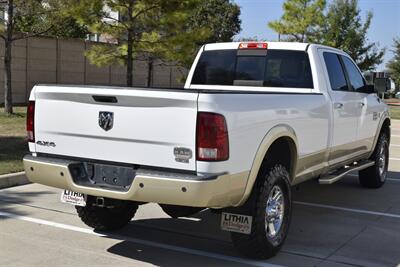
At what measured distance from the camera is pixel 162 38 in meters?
14.9

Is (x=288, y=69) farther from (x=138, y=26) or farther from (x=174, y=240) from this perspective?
(x=138, y=26)

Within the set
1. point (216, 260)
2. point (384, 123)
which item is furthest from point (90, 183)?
point (384, 123)

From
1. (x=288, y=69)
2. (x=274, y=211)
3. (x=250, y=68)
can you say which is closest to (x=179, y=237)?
(x=274, y=211)

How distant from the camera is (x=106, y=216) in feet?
19.3

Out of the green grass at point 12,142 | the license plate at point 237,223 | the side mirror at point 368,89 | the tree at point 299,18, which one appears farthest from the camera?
the tree at point 299,18

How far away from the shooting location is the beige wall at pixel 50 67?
66.6 feet

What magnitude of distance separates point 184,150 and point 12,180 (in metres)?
4.62

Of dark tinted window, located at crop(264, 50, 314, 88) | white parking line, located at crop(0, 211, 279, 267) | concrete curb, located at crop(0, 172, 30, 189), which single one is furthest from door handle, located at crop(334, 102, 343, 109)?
concrete curb, located at crop(0, 172, 30, 189)

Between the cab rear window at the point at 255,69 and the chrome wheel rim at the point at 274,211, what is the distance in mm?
1799

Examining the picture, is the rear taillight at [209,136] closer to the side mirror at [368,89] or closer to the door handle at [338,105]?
the door handle at [338,105]

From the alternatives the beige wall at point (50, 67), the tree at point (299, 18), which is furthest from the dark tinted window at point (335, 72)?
the tree at point (299, 18)

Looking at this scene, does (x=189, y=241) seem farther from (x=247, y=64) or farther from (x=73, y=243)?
(x=247, y=64)

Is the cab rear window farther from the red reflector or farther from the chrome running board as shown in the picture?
the chrome running board

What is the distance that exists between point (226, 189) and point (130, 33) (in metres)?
10.9
